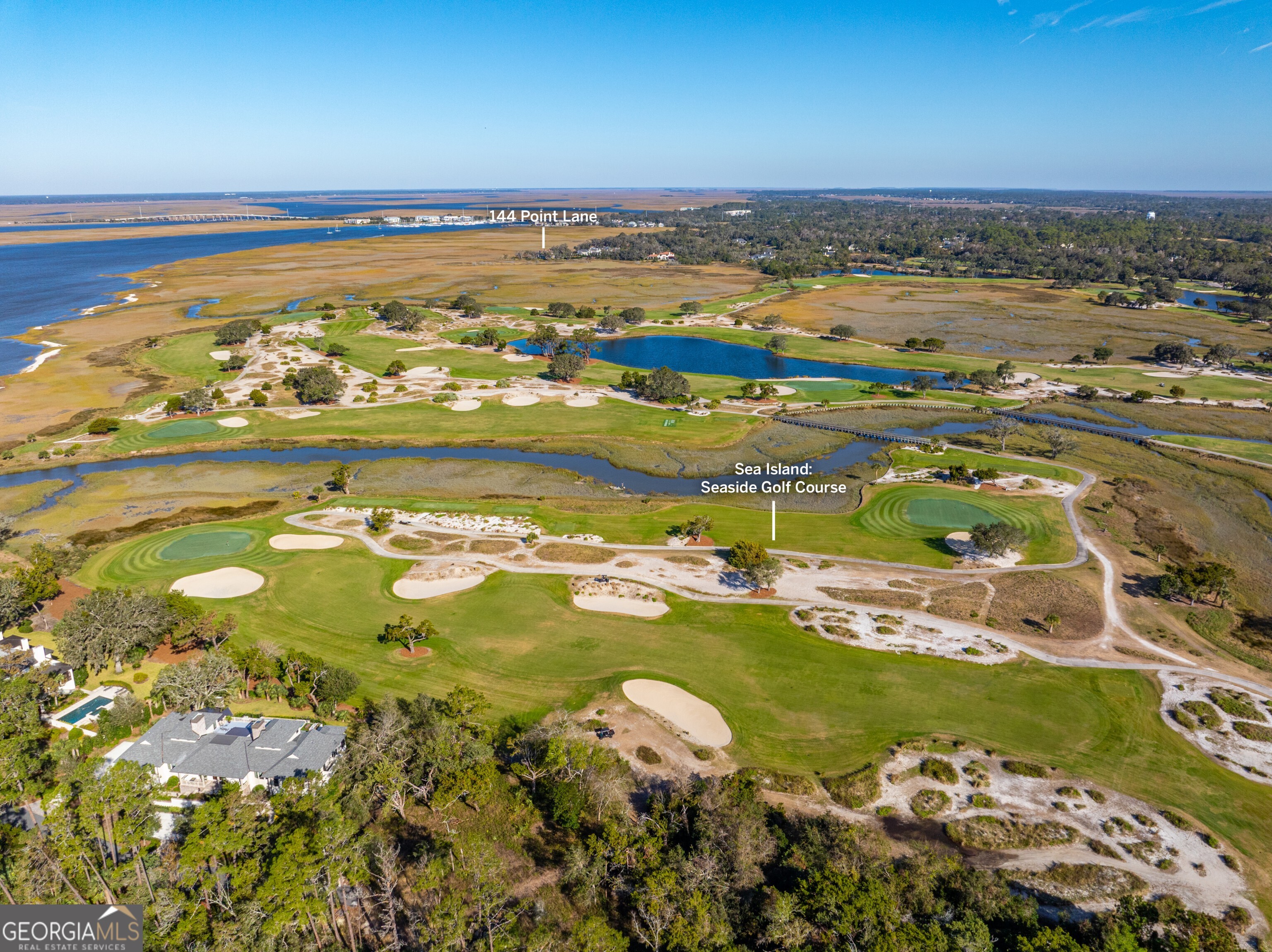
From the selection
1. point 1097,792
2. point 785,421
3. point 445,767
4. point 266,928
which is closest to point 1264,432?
point 785,421

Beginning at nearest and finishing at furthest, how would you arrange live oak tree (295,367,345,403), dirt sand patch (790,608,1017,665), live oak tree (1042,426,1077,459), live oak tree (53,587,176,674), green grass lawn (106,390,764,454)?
live oak tree (53,587,176,674) < dirt sand patch (790,608,1017,665) < live oak tree (1042,426,1077,459) < green grass lawn (106,390,764,454) < live oak tree (295,367,345,403)

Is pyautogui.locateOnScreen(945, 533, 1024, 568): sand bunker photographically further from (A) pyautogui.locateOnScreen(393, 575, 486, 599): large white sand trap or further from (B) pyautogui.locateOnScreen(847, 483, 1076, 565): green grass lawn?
(A) pyautogui.locateOnScreen(393, 575, 486, 599): large white sand trap

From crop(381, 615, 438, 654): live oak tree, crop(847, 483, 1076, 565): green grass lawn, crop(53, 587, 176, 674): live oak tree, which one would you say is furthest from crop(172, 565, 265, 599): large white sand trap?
crop(847, 483, 1076, 565): green grass lawn

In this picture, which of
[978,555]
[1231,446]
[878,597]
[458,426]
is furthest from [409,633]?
[1231,446]

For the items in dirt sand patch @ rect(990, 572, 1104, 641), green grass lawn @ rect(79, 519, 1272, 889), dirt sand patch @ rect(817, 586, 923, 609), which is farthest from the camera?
dirt sand patch @ rect(817, 586, 923, 609)

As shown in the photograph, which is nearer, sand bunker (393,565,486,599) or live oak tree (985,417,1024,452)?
sand bunker (393,565,486,599)

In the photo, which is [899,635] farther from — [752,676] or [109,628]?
[109,628]

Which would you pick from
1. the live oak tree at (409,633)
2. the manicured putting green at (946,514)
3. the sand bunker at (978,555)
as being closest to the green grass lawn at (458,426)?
the manicured putting green at (946,514)
